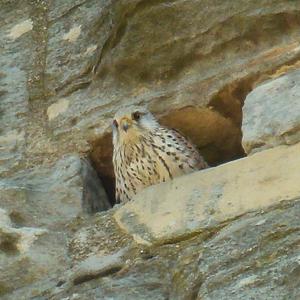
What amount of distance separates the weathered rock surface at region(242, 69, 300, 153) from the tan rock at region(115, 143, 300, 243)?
0.21 feet

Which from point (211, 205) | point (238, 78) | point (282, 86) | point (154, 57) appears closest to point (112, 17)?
point (154, 57)

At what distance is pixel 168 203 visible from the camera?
5086mm

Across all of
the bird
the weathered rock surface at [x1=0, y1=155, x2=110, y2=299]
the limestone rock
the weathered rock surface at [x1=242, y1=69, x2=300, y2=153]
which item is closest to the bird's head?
the bird

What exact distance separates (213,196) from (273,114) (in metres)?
0.47

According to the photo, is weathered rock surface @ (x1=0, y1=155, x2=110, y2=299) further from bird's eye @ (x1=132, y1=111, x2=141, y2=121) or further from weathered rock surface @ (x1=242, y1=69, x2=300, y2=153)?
weathered rock surface @ (x1=242, y1=69, x2=300, y2=153)

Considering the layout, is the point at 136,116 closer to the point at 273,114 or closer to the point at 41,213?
the point at 41,213

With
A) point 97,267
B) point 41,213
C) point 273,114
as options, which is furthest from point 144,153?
point 97,267

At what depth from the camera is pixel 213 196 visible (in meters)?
4.94

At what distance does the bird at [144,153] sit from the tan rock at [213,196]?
57 cm

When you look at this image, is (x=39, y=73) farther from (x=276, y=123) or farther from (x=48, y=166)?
(x=276, y=123)

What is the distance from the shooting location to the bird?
5824 mm

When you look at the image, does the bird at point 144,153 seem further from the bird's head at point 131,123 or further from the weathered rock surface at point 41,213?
the weathered rock surface at point 41,213

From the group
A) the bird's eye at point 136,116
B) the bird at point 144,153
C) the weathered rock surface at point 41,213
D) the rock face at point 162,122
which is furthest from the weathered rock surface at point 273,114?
the weathered rock surface at point 41,213

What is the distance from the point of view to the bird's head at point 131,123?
19.5 feet
